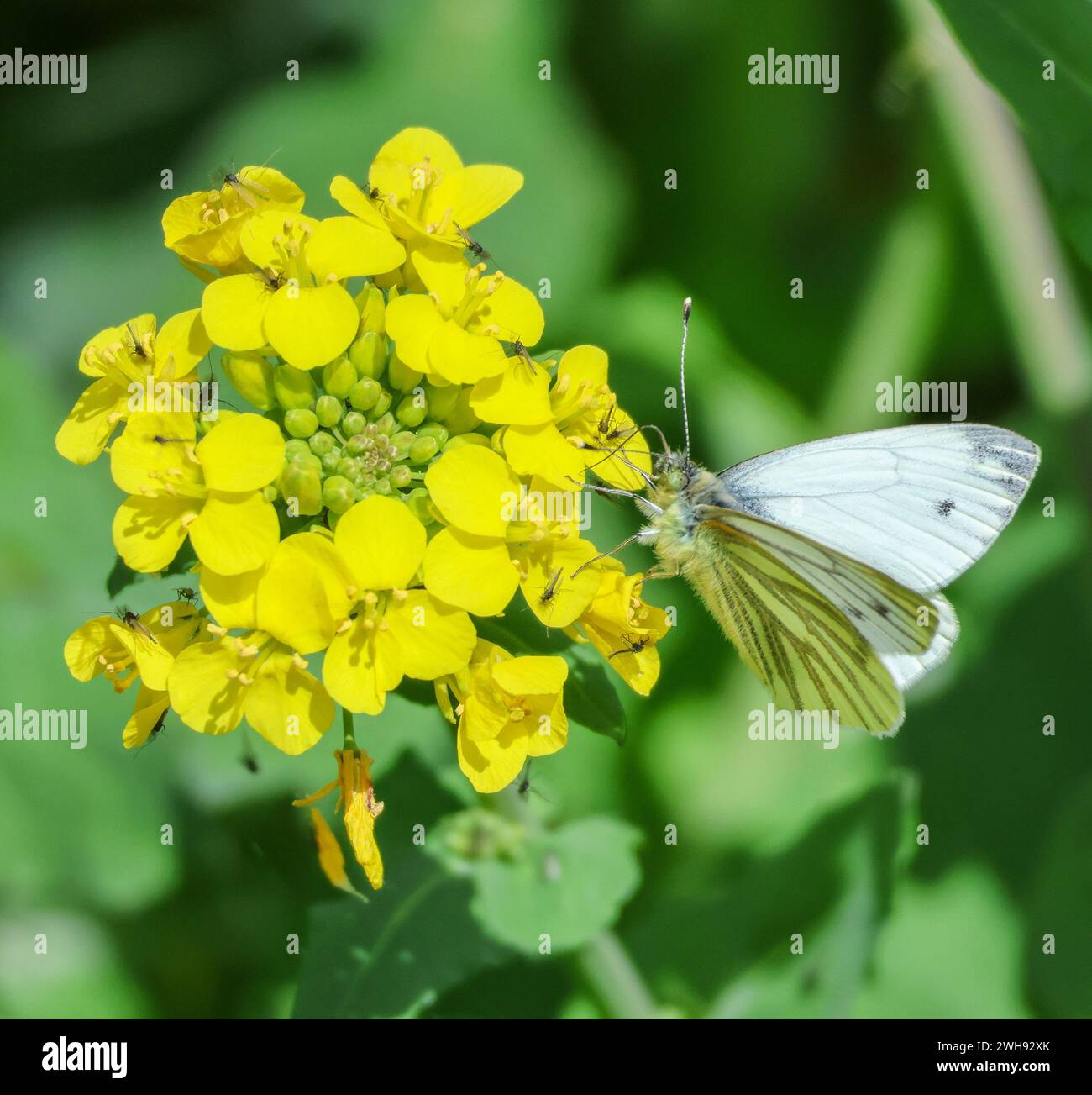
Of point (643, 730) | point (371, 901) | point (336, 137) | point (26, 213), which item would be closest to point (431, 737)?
point (371, 901)

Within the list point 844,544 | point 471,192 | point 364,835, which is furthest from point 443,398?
point 844,544

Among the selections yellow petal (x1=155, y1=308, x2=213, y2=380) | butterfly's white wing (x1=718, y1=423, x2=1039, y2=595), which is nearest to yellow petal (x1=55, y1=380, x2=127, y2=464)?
yellow petal (x1=155, y1=308, x2=213, y2=380)

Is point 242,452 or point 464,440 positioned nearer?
point 242,452

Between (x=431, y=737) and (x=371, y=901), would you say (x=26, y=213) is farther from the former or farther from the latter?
(x=371, y=901)

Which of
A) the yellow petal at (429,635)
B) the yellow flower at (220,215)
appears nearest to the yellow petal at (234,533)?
the yellow petal at (429,635)

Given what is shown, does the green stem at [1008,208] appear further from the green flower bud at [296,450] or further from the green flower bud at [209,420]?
the green flower bud at [209,420]

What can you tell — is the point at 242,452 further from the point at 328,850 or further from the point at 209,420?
the point at 328,850
